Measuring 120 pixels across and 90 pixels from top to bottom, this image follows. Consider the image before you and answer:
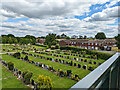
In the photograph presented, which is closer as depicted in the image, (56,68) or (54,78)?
(54,78)

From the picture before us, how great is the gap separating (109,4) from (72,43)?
35.6m

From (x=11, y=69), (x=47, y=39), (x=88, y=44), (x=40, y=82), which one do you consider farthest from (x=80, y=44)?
(x=40, y=82)

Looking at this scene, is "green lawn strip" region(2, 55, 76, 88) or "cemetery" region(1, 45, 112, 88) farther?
"cemetery" region(1, 45, 112, 88)

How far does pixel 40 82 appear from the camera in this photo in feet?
16.4

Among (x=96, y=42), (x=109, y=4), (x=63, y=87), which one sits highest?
(x=109, y=4)

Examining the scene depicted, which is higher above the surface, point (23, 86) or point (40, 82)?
point (40, 82)

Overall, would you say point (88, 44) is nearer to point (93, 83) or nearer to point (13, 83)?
point (13, 83)

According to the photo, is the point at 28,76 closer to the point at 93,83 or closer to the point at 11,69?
the point at 11,69

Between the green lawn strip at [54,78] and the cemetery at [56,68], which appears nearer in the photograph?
the green lawn strip at [54,78]

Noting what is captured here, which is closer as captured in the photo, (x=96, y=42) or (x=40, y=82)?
(x=40, y=82)

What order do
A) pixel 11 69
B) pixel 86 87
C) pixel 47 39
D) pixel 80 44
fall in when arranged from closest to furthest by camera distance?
1. pixel 86 87
2. pixel 11 69
3. pixel 80 44
4. pixel 47 39

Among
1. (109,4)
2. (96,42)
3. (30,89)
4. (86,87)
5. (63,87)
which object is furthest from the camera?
(96,42)

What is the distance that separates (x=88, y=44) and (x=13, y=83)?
30732 millimetres

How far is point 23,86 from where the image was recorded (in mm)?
6410
